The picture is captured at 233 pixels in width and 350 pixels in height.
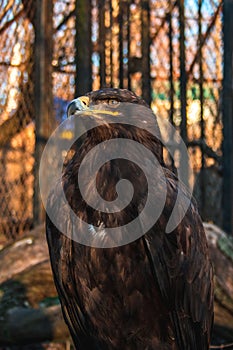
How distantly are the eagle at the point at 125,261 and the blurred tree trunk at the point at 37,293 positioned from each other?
1184 mm

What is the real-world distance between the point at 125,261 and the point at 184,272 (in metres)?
0.34

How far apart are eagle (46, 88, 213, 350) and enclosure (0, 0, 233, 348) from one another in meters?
2.13

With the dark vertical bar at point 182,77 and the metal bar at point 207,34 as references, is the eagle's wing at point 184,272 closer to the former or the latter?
the dark vertical bar at point 182,77

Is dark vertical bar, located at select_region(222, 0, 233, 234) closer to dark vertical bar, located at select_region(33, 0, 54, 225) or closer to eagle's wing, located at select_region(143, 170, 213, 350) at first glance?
dark vertical bar, located at select_region(33, 0, 54, 225)

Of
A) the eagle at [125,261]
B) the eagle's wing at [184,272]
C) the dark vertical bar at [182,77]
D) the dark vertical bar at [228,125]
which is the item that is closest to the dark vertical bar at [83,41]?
the dark vertical bar at [182,77]

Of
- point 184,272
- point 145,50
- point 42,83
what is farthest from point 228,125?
point 184,272

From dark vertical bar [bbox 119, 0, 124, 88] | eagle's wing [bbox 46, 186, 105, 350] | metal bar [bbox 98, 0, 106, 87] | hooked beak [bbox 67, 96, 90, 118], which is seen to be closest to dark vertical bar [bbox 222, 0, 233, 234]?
dark vertical bar [bbox 119, 0, 124, 88]

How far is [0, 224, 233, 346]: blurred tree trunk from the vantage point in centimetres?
409

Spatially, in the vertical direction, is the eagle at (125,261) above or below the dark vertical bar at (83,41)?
below

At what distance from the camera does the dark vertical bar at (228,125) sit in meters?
5.35

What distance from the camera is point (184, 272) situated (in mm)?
2842

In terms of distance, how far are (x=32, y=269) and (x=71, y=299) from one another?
5.72 feet

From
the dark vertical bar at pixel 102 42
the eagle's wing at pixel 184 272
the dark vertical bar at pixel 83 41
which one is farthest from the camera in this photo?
the dark vertical bar at pixel 102 42

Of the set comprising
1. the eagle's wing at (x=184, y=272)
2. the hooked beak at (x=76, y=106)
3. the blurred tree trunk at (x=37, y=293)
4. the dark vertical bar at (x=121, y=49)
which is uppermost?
the dark vertical bar at (x=121, y=49)
